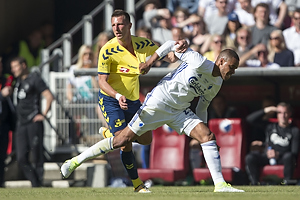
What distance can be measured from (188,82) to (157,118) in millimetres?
611

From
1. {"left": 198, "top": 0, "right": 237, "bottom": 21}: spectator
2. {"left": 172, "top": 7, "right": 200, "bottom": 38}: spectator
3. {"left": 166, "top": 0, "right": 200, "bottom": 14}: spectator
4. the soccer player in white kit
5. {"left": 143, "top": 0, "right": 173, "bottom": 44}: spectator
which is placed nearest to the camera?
the soccer player in white kit

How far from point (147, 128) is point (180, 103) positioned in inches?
20.4

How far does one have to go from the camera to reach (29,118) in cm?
1375

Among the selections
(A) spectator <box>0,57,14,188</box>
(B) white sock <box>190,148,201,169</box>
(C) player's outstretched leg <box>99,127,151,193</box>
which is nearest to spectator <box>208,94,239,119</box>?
(B) white sock <box>190,148,201,169</box>

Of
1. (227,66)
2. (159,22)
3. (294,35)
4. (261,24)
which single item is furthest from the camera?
(159,22)

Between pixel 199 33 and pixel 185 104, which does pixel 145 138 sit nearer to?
pixel 185 104

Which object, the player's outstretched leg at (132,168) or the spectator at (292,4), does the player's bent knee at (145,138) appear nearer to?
the player's outstretched leg at (132,168)

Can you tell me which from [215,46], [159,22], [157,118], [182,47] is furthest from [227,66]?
[159,22]

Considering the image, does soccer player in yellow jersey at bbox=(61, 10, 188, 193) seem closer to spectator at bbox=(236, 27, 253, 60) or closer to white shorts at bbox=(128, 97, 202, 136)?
white shorts at bbox=(128, 97, 202, 136)

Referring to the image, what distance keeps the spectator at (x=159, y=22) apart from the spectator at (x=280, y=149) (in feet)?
9.53

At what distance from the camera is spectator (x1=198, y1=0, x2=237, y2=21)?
15086mm

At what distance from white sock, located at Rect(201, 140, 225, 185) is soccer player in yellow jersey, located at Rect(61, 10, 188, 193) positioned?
1.15m

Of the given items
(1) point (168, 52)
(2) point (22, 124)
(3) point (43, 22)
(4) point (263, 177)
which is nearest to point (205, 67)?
(1) point (168, 52)

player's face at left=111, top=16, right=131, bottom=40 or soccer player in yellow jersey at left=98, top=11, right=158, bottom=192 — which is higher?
player's face at left=111, top=16, right=131, bottom=40
